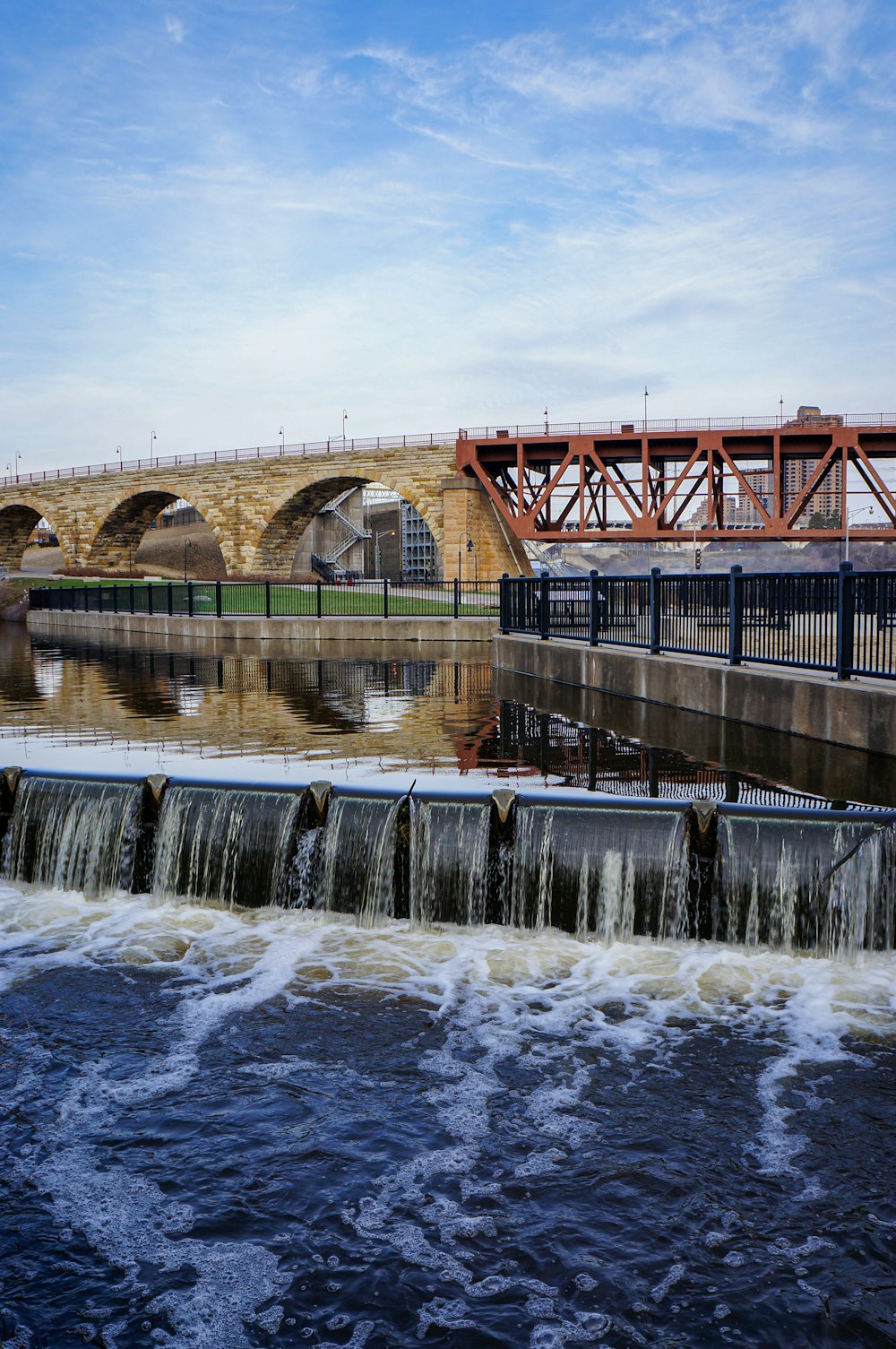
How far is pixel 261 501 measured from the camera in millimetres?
74688

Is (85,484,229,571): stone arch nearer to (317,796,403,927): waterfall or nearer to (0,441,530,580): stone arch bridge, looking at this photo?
(0,441,530,580): stone arch bridge

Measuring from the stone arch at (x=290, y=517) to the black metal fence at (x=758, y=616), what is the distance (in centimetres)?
5123

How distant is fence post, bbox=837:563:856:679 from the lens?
1158 centimetres

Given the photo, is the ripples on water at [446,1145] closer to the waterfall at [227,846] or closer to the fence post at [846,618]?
the waterfall at [227,846]

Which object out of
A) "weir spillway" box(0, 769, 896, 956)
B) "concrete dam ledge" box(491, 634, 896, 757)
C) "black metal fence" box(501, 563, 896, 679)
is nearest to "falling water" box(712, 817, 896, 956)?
A: "weir spillway" box(0, 769, 896, 956)

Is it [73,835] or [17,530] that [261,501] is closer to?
[17,530]

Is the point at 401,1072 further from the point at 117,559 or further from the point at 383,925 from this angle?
the point at 117,559

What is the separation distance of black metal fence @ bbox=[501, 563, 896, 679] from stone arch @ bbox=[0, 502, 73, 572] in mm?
77321

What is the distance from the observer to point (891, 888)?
7.00 meters

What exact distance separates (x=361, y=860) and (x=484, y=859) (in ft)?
2.98

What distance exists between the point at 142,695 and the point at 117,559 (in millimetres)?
75421

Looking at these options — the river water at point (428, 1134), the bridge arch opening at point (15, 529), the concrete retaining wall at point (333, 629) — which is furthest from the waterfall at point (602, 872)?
the bridge arch opening at point (15, 529)

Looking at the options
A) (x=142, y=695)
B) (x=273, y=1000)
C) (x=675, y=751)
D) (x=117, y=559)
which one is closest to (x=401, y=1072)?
(x=273, y=1000)

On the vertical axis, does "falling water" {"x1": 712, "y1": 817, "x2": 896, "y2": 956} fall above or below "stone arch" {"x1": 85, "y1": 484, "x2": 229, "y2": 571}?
below
